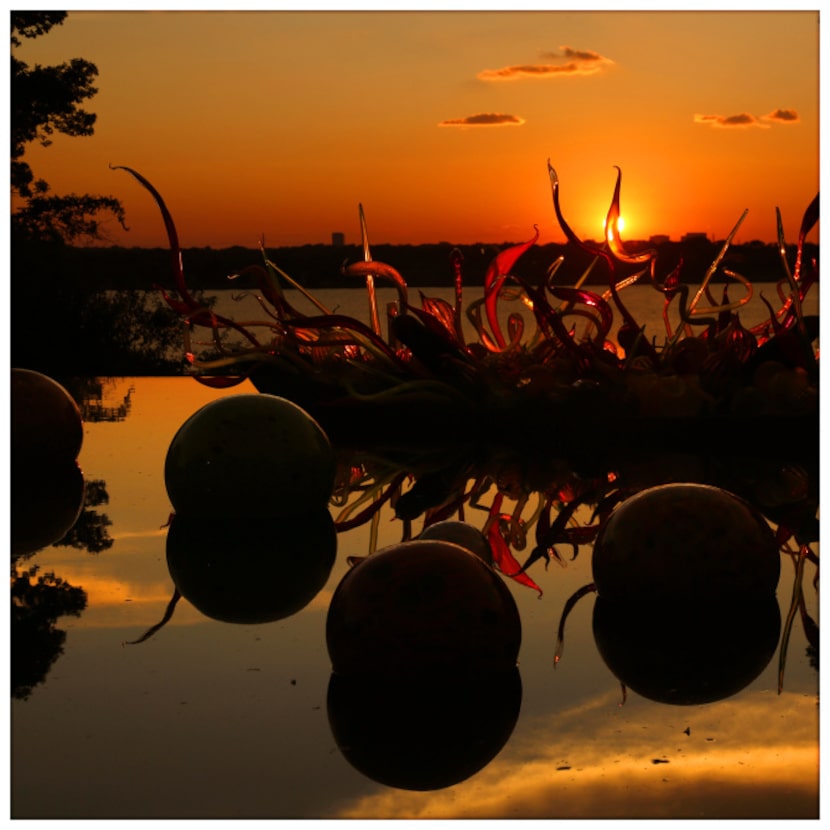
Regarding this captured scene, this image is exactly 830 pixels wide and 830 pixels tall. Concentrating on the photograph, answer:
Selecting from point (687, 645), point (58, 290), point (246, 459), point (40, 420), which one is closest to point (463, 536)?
point (687, 645)

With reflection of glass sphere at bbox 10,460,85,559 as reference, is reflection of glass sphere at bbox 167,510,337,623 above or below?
above

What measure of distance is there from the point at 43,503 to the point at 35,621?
1724 millimetres

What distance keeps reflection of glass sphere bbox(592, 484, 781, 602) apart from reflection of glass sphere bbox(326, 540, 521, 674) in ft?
1.91

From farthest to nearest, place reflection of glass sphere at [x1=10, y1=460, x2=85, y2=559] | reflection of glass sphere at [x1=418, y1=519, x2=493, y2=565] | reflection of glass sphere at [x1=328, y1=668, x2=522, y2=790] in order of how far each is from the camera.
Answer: reflection of glass sphere at [x1=10, y1=460, x2=85, y2=559]
reflection of glass sphere at [x1=418, y1=519, x2=493, y2=565]
reflection of glass sphere at [x1=328, y1=668, x2=522, y2=790]

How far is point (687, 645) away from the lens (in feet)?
9.90

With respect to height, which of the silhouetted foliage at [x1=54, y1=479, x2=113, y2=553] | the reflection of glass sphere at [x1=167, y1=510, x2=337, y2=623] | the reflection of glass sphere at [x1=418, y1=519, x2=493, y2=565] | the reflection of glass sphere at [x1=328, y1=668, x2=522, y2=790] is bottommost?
the silhouetted foliage at [x1=54, y1=479, x2=113, y2=553]

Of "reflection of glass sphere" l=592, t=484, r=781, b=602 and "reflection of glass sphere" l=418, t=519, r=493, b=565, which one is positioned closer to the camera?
Result: "reflection of glass sphere" l=592, t=484, r=781, b=602

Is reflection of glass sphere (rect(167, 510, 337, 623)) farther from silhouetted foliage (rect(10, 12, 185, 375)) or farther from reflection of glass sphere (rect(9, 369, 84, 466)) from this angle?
silhouetted foliage (rect(10, 12, 185, 375))

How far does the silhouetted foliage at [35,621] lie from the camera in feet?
9.55

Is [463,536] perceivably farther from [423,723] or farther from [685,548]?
[423,723]

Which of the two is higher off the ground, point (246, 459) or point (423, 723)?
point (246, 459)

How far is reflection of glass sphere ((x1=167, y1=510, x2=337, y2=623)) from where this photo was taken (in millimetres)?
3465

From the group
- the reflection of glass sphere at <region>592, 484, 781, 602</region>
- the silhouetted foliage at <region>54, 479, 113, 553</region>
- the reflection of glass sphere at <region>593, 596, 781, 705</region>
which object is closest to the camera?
the reflection of glass sphere at <region>593, 596, 781, 705</region>

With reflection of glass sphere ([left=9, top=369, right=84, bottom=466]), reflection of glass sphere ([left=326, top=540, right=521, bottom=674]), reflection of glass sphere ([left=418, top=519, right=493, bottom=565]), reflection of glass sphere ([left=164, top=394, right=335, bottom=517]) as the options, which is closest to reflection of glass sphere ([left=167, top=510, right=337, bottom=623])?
reflection of glass sphere ([left=164, top=394, right=335, bottom=517])
